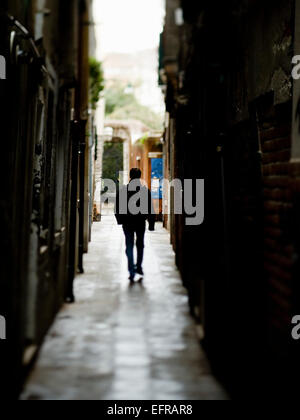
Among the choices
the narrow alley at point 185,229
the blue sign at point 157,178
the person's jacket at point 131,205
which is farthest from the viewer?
the blue sign at point 157,178

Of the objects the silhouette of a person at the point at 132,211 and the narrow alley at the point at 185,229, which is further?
the silhouette of a person at the point at 132,211

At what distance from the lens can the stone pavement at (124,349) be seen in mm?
4578

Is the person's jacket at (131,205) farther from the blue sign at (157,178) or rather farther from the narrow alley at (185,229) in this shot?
the blue sign at (157,178)

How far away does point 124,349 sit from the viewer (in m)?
5.73

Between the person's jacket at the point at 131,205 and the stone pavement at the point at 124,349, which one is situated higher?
the person's jacket at the point at 131,205

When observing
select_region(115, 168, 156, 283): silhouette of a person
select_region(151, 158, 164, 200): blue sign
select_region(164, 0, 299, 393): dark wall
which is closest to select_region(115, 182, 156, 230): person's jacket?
select_region(115, 168, 156, 283): silhouette of a person

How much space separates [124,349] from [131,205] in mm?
4126

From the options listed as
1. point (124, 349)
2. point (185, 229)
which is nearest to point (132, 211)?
point (185, 229)

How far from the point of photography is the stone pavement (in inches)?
180

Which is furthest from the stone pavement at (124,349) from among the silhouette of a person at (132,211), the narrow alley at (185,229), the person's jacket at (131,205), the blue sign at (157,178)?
the blue sign at (157,178)

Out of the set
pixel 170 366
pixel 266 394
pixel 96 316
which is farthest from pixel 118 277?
pixel 266 394

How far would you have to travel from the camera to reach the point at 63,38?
856 cm

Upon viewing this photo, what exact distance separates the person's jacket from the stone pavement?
3.56 ft

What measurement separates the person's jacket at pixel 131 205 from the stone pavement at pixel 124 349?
1084 mm
